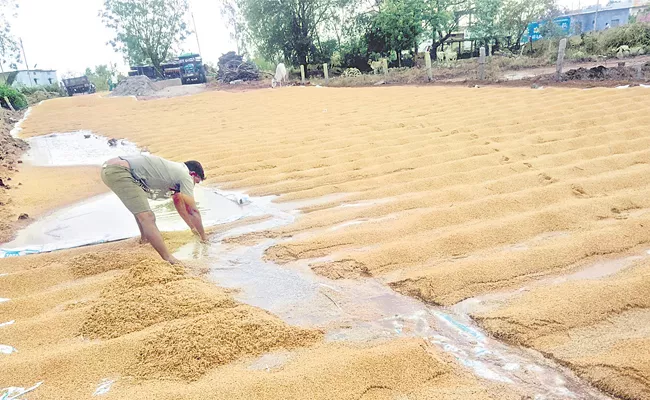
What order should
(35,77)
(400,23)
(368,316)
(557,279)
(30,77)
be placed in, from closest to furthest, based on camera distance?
(368,316)
(557,279)
(400,23)
(30,77)
(35,77)

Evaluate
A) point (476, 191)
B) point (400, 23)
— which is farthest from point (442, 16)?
point (476, 191)

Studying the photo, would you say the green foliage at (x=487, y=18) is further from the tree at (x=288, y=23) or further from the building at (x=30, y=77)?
the building at (x=30, y=77)

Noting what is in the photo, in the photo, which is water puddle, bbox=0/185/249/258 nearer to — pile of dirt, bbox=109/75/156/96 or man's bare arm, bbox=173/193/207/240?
man's bare arm, bbox=173/193/207/240

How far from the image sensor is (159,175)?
3369mm

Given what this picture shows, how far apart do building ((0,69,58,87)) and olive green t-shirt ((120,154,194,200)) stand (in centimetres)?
3926

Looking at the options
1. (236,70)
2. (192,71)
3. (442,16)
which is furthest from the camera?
(192,71)

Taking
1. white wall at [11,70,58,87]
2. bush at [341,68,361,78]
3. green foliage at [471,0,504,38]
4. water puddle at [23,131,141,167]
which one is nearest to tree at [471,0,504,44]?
green foliage at [471,0,504,38]

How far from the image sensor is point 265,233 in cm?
363

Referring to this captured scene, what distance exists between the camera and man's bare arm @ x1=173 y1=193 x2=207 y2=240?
334 centimetres

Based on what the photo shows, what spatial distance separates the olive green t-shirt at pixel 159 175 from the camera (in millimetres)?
→ 3324

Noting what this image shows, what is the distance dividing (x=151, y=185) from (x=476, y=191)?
257cm

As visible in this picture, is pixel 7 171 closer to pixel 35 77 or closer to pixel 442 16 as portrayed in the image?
pixel 442 16

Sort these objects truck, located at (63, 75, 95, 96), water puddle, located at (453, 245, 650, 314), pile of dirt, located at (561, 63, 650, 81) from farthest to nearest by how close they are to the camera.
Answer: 1. truck, located at (63, 75, 95, 96)
2. pile of dirt, located at (561, 63, 650, 81)
3. water puddle, located at (453, 245, 650, 314)

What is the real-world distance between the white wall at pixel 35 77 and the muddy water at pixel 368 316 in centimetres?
4342
